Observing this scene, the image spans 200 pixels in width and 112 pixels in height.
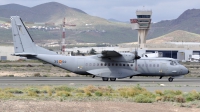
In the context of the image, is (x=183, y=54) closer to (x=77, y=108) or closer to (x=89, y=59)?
(x=89, y=59)

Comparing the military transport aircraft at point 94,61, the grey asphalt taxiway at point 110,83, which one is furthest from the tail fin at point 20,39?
the grey asphalt taxiway at point 110,83

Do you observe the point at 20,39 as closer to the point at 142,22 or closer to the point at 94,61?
the point at 94,61

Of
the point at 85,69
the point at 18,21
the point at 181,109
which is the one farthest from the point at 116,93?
the point at 18,21

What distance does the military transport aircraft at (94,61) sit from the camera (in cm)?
4816

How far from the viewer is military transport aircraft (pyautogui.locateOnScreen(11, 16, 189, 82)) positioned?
158 ft

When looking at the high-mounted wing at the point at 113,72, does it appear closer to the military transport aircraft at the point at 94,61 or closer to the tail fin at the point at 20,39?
the military transport aircraft at the point at 94,61

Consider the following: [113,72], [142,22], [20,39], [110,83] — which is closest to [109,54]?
[113,72]

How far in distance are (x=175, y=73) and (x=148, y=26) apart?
8451 centimetres

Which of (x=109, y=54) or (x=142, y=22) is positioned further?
(x=142, y=22)

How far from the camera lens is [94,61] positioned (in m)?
48.6

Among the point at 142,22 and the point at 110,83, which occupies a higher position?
the point at 142,22

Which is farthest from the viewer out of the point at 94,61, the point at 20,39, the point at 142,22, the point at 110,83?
the point at 142,22

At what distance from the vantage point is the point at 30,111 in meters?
21.9

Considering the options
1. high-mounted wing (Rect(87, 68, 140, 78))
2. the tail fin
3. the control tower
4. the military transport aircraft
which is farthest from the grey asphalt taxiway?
the control tower
